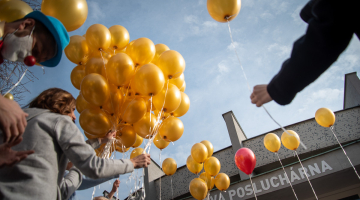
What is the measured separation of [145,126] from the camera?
2691 mm

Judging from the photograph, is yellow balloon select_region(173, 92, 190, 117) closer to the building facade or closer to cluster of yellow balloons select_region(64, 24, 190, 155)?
cluster of yellow balloons select_region(64, 24, 190, 155)

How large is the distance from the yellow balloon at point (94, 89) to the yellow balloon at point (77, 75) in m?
0.58

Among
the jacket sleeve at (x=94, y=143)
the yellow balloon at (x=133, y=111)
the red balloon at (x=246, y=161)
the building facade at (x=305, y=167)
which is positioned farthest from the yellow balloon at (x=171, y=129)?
the building facade at (x=305, y=167)

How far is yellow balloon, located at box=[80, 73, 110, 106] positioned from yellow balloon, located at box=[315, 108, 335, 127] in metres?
5.45

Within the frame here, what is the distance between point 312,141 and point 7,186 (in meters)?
9.48

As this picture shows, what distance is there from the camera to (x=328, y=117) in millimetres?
5113

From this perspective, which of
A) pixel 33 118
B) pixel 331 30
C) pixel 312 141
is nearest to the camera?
pixel 331 30

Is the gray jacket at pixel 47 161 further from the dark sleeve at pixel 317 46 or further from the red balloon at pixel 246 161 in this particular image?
the red balloon at pixel 246 161

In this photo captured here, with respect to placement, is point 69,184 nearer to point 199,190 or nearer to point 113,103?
point 113,103

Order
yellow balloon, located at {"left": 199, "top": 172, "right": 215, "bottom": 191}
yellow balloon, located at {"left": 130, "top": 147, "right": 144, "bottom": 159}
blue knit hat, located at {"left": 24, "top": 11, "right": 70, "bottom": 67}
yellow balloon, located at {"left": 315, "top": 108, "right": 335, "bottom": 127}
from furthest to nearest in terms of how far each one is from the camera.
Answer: yellow balloon, located at {"left": 315, "top": 108, "right": 335, "bottom": 127}, yellow balloon, located at {"left": 199, "top": 172, "right": 215, "bottom": 191}, yellow balloon, located at {"left": 130, "top": 147, "right": 144, "bottom": 159}, blue knit hat, located at {"left": 24, "top": 11, "right": 70, "bottom": 67}

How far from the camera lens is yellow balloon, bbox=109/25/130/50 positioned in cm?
286

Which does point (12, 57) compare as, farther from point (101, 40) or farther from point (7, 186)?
point (101, 40)

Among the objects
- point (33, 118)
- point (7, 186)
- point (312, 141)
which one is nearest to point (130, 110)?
point (33, 118)

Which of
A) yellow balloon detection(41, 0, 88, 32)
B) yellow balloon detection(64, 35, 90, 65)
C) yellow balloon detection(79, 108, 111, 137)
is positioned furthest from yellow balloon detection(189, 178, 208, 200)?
yellow balloon detection(41, 0, 88, 32)
